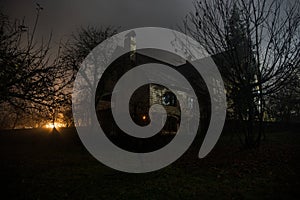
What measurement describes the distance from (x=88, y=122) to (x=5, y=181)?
48.6 ft

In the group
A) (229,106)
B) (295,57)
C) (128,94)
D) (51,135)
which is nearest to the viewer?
(295,57)

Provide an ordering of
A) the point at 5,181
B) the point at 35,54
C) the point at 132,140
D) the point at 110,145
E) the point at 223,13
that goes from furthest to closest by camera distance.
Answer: the point at 110,145, the point at 132,140, the point at 223,13, the point at 5,181, the point at 35,54

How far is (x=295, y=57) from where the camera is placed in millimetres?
9781

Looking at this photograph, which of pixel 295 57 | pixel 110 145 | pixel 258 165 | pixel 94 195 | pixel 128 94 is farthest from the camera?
pixel 128 94

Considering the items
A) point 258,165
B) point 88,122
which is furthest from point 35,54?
point 88,122

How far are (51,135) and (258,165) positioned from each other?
783 inches

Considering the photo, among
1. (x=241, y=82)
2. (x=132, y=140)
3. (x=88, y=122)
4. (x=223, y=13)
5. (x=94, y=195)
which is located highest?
(x=223, y=13)

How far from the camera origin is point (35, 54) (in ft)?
23.4

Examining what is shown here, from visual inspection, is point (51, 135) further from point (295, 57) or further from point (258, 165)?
point (295, 57)

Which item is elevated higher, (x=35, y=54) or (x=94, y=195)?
(x=35, y=54)

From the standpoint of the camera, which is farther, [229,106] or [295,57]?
[229,106]

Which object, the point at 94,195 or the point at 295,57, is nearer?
the point at 94,195

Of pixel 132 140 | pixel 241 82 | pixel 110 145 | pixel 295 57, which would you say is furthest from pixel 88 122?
pixel 295 57

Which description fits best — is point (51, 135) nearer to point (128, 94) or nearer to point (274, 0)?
point (128, 94)
